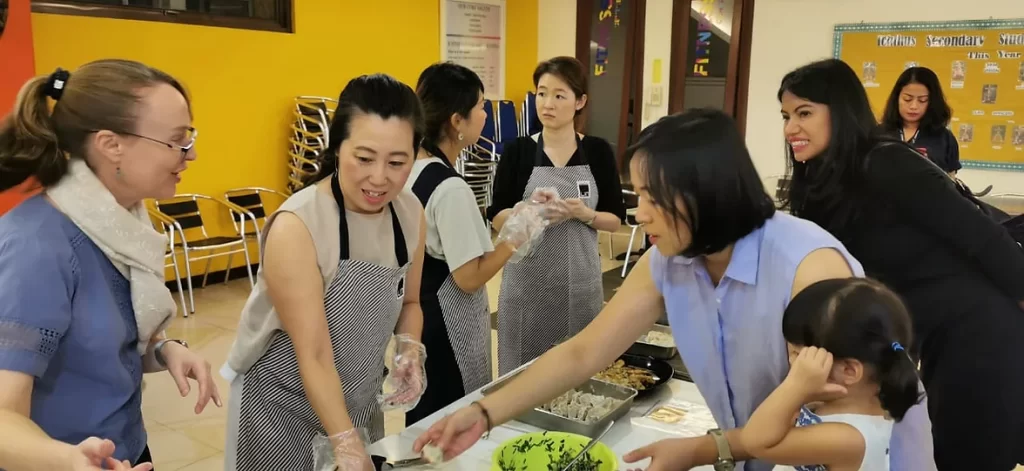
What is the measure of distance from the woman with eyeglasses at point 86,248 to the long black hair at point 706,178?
85cm

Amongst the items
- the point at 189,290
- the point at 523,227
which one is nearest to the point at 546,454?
the point at 523,227

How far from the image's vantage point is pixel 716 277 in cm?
135

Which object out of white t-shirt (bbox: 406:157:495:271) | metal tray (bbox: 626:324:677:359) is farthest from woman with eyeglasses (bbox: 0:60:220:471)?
metal tray (bbox: 626:324:677:359)

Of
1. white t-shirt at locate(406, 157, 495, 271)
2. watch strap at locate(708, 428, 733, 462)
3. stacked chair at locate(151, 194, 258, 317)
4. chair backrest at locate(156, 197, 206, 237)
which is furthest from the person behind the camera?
chair backrest at locate(156, 197, 206, 237)

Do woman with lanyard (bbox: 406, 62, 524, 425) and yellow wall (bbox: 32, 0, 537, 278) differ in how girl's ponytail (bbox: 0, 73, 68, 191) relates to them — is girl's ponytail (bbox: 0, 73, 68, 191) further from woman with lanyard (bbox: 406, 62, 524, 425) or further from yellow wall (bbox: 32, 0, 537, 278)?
yellow wall (bbox: 32, 0, 537, 278)

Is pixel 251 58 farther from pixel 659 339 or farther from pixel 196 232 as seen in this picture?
pixel 659 339

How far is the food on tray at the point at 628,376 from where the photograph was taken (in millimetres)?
1776

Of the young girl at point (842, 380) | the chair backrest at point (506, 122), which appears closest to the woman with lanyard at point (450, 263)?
the young girl at point (842, 380)

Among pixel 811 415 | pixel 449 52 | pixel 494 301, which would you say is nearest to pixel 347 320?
pixel 811 415

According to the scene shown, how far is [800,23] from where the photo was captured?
6281mm

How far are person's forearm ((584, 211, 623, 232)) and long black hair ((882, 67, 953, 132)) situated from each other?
2203 millimetres

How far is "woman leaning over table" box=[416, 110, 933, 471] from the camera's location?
1.19 metres

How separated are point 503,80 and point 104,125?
6486mm

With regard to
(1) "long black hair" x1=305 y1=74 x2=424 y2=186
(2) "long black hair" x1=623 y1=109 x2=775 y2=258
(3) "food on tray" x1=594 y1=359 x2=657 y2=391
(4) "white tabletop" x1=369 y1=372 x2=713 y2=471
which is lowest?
(4) "white tabletop" x1=369 y1=372 x2=713 y2=471
